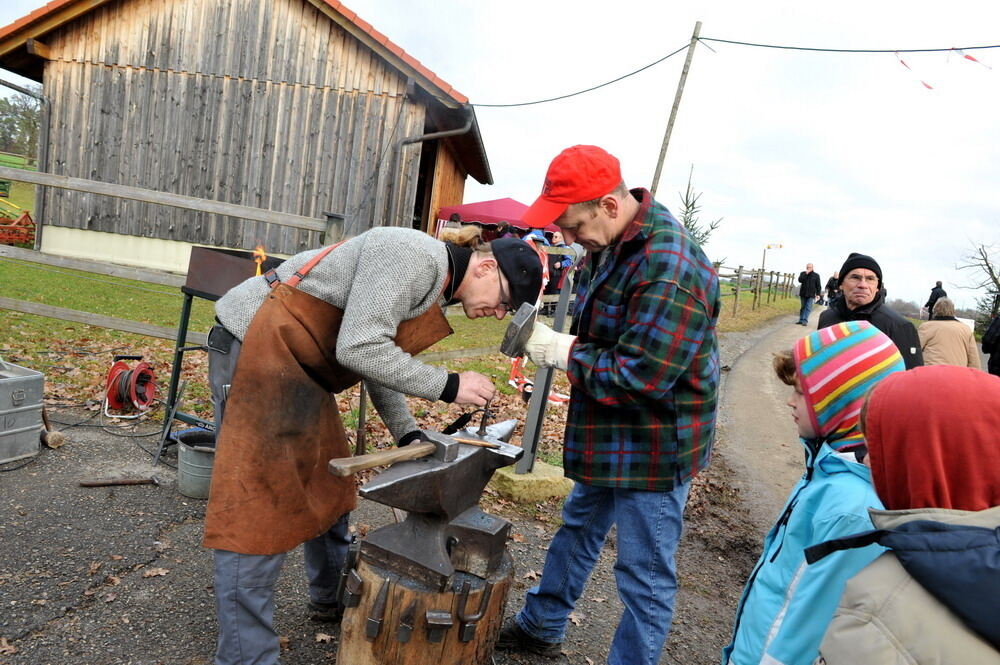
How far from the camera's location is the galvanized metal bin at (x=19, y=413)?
410 centimetres

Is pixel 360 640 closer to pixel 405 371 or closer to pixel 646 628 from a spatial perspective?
pixel 405 371

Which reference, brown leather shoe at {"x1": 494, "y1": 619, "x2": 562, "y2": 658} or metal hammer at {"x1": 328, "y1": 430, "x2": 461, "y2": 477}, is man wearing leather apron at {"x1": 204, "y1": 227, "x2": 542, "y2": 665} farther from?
brown leather shoe at {"x1": 494, "y1": 619, "x2": 562, "y2": 658}

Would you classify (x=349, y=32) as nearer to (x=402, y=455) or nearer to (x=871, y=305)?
(x=871, y=305)

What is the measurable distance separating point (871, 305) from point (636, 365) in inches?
141

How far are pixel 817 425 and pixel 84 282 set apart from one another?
1318cm

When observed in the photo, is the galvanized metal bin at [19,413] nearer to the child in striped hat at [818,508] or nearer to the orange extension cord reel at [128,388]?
the orange extension cord reel at [128,388]

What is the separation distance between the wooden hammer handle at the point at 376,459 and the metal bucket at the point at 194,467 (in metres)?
2.33

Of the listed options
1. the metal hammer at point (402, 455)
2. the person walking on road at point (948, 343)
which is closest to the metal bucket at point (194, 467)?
Result: the metal hammer at point (402, 455)

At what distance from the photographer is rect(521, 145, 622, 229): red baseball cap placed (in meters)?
2.39

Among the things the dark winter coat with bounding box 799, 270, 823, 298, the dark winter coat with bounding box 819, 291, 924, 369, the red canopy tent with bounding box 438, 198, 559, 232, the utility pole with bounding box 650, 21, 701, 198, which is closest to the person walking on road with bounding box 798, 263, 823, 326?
the dark winter coat with bounding box 799, 270, 823, 298

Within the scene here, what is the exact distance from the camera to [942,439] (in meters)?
1.31

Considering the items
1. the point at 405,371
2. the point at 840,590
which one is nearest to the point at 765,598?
the point at 840,590

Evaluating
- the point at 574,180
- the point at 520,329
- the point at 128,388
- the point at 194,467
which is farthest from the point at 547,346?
the point at 128,388

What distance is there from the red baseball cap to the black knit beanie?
11.3 ft
